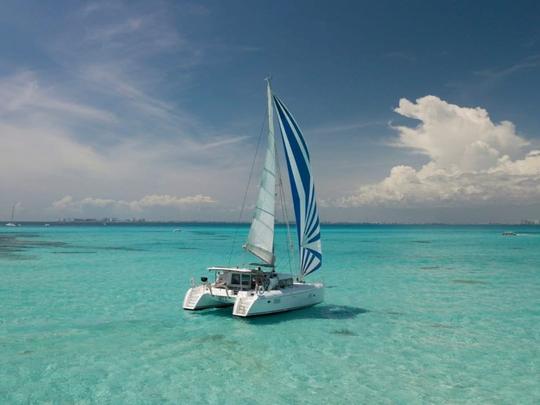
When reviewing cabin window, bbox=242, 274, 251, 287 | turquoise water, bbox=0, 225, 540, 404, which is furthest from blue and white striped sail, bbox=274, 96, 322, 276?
cabin window, bbox=242, 274, 251, 287

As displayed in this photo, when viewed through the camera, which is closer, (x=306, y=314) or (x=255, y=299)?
(x=255, y=299)

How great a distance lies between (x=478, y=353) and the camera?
49.5 ft

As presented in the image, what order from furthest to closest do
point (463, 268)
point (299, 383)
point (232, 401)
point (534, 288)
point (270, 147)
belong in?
1. point (463, 268)
2. point (534, 288)
3. point (270, 147)
4. point (299, 383)
5. point (232, 401)

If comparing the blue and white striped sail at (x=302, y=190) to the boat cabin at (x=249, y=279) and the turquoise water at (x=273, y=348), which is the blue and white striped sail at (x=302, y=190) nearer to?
the boat cabin at (x=249, y=279)

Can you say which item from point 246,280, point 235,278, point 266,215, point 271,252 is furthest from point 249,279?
point 266,215

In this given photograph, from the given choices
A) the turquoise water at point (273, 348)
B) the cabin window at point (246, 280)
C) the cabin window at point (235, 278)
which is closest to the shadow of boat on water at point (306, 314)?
the turquoise water at point (273, 348)

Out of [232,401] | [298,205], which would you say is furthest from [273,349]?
[298,205]

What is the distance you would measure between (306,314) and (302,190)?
6531 mm

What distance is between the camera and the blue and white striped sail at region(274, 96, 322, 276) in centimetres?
2228

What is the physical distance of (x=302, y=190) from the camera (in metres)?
22.8

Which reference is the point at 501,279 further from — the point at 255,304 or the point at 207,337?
the point at 207,337

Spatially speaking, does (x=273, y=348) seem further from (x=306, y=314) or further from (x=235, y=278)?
(x=235, y=278)

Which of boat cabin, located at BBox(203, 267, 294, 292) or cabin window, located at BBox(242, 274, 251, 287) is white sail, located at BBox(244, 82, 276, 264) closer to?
boat cabin, located at BBox(203, 267, 294, 292)

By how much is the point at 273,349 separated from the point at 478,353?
7.42m
